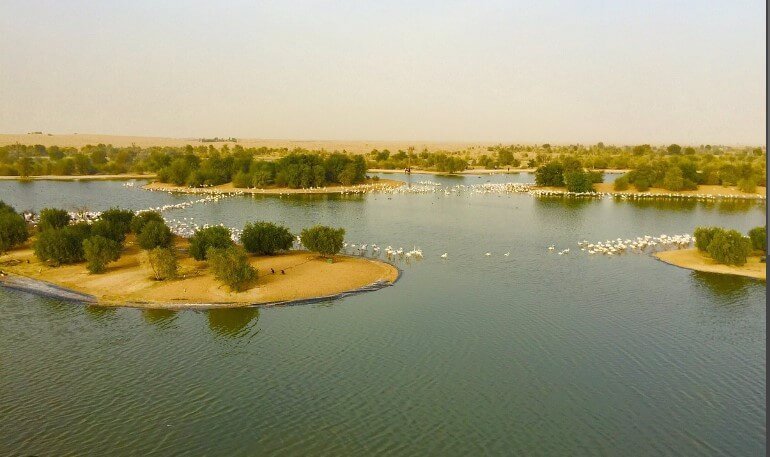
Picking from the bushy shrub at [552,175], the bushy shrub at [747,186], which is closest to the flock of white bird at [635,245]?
the bushy shrub at [552,175]

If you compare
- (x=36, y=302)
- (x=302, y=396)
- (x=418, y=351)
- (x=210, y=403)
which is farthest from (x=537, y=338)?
(x=36, y=302)

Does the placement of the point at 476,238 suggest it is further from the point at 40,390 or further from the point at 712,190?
the point at 712,190

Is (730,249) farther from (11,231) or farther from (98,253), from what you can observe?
(11,231)

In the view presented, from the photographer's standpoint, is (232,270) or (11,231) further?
(11,231)

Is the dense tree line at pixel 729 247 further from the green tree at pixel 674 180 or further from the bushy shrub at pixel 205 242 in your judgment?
the green tree at pixel 674 180

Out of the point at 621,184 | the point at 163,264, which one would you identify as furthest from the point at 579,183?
the point at 163,264
